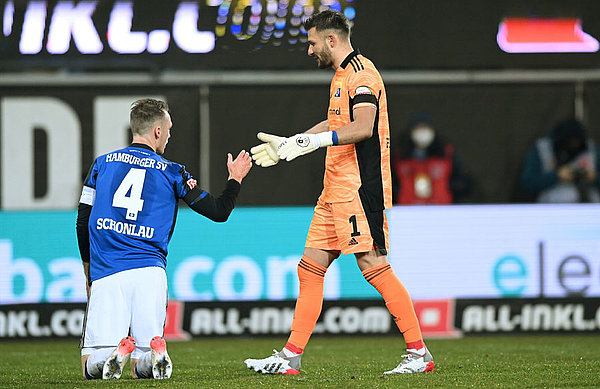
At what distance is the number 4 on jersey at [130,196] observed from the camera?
5.68 metres

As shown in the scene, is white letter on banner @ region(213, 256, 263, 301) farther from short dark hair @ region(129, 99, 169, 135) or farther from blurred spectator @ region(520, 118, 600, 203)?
short dark hair @ region(129, 99, 169, 135)

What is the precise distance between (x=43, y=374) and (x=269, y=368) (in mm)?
1433

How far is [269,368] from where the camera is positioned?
5.84 metres

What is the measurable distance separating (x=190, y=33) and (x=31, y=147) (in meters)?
1.69

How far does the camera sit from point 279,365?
19.1 feet

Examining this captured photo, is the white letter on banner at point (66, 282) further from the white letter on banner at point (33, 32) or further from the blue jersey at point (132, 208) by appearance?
the blue jersey at point (132, 208)

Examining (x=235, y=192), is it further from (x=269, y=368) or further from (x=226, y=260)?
(x=226, y=260)

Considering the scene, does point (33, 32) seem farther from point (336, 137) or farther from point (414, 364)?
point (414, 364)

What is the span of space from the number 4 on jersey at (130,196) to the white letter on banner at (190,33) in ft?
13.1

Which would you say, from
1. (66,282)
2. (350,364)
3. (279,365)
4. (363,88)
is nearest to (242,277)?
(66,282)

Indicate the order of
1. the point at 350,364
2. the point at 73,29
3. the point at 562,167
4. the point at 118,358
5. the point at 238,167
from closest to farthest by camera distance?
1. the point at 118,358
2. the point at 238,167
3. the point at 350,364
4. the point at 73,29
5. the point at 562,167

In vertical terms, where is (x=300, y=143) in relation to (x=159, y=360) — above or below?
above

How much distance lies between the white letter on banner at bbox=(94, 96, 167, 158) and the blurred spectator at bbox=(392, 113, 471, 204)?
2228 mm

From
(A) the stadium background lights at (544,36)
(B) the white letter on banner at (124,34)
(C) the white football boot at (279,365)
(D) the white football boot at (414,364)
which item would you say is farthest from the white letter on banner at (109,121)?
(D) the white football boot at (414,364)
